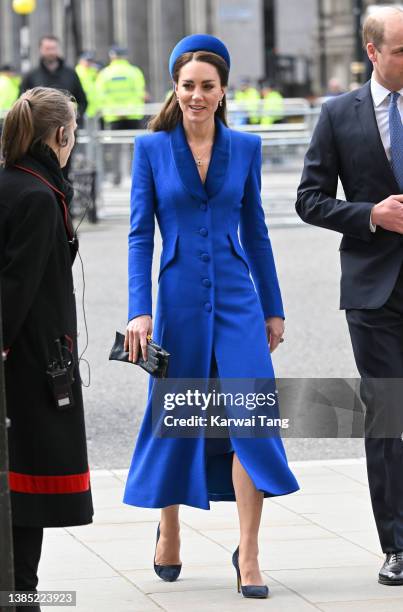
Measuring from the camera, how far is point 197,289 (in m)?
5.77

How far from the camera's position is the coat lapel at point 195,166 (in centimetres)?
579

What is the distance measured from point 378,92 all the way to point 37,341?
5.94 feet

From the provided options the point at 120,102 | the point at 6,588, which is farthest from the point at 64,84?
the point at 6,588

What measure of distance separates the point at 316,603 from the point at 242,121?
1747 centimetres

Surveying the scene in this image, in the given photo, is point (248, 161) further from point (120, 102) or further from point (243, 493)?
point (120, 102)

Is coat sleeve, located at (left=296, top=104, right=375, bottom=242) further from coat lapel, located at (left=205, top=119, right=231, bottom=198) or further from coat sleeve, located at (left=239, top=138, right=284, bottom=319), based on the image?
coat lapel, located at (left=205, top=119, right=231, bottom=198)

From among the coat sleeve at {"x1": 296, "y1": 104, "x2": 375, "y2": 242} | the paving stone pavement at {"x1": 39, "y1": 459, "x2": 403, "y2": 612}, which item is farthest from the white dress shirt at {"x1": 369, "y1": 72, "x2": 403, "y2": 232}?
the paving stone pavement at {"x1": 39, "y1": 459, "x2": 403, "y2": 612}

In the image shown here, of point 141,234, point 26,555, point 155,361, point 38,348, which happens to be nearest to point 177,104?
point 141,234

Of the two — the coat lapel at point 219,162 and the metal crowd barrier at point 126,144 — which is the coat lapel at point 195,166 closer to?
the coat lapel at point 219,162

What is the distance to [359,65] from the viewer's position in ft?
99.9

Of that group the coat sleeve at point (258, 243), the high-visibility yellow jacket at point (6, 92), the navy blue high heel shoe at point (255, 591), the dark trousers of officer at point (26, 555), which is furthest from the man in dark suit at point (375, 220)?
the high-visibility yellow jacket at point (6, 92)

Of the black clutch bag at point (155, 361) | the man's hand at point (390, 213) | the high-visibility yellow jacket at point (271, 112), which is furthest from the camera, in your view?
the high-visibility yellow jacket at point (271, 112)

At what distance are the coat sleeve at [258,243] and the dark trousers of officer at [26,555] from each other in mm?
1392

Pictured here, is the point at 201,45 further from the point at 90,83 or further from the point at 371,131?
the point at 90,83
